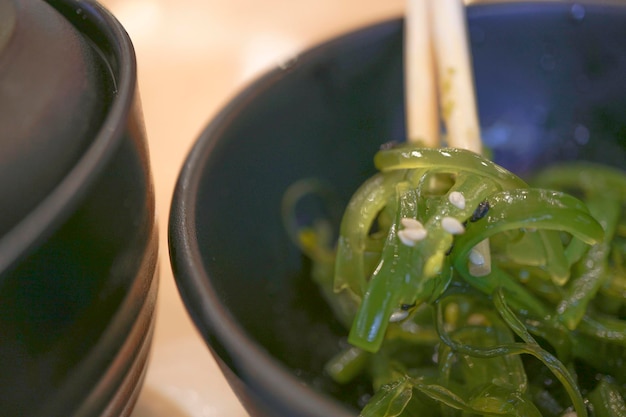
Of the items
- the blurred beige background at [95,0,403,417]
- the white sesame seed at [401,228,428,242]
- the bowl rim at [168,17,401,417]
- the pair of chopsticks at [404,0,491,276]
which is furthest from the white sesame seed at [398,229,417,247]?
the blurred beige background at [95,0,403,417]

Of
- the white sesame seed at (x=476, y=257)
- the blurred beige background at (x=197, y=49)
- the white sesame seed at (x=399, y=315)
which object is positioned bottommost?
the blurred beige background at (x=197, y=49)

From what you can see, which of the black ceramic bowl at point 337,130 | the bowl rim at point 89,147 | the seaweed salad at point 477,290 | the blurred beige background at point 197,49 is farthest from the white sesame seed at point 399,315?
the blurred beige background at point 197,49

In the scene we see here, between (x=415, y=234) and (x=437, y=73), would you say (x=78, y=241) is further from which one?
(x=437, y=73)

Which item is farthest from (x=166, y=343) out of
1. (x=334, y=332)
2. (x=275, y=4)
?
(x=275, y=4)

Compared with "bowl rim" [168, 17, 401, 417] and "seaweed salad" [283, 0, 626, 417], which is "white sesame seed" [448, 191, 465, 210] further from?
"bowl rim" [168, 17, 401, 417]

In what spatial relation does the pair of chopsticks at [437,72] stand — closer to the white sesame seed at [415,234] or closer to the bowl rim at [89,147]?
the white sesame seed at [415,234]

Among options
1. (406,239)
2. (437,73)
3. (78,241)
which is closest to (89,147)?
(78,241)
